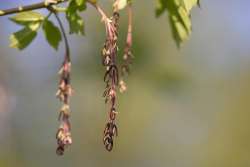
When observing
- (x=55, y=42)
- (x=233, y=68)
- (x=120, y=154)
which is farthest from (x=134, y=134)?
(x=55, y=42)

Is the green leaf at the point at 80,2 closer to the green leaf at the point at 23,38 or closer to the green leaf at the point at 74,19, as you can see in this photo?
the green leaf at the point at 74,19

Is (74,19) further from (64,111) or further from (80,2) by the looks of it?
(64,111)

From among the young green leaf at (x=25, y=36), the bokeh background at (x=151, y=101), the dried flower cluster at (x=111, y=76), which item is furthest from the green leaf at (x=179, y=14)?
the bokeh background at (x=151, y=101)

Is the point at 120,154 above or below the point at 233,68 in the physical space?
below

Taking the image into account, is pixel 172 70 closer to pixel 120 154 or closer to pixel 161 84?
pixel 161 84

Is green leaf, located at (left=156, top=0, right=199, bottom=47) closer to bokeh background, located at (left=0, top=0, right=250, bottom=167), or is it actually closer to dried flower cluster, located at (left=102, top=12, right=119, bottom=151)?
dried flower cluster, located at (left=102, top=12, right=119, bottom=151)

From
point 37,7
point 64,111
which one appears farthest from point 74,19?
point 64,111
